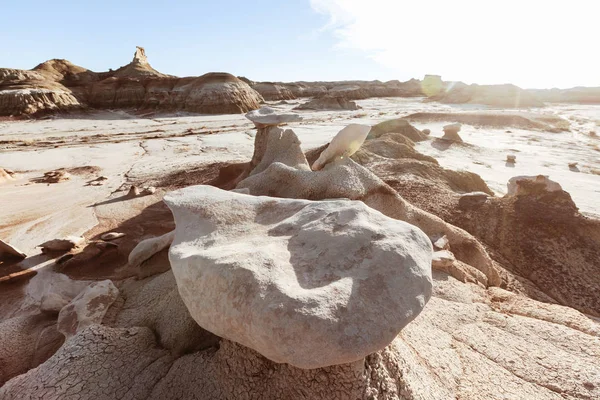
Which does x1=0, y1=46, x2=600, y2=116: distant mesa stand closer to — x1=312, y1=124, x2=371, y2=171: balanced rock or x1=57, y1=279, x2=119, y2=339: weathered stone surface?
x1=312, y1=124, x2=371, y2=171: balanced rock

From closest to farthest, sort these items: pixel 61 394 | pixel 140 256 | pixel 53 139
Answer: pixel 61 394 < pixel 140 256 < pixel 53 139

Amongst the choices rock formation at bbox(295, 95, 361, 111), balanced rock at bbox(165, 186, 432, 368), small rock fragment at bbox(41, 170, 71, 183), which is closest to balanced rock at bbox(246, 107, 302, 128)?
balanced rock at bbox(165, 186, 432, 368)

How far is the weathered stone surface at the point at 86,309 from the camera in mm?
2465

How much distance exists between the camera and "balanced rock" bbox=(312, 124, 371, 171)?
14.7 feet

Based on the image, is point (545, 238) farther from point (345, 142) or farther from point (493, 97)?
point (493, 97)

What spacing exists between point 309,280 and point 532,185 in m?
5.28

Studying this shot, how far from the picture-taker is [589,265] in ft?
13.0

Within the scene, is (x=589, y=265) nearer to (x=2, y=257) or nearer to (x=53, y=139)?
(x=2, y=257)

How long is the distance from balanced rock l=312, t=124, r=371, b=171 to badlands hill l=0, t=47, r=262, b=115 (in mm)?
22128

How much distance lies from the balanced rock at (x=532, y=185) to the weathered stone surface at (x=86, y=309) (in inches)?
233

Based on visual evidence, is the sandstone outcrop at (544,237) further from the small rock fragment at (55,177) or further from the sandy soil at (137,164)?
the small rock fragment at (55,177)

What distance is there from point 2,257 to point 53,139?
12.1 metres

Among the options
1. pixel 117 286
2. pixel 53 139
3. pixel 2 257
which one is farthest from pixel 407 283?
pixel 53 139

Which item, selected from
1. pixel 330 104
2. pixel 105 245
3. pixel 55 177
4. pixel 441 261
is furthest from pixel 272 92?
pixel 441 261
